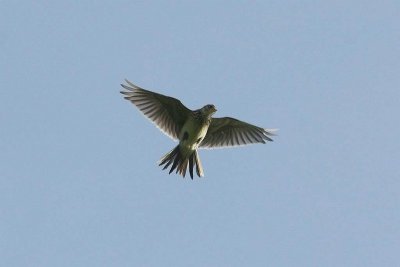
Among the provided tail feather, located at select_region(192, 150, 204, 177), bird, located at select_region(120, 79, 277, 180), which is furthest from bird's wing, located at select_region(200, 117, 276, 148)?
tail feather, located at select_region(192, 150, 204, 177)

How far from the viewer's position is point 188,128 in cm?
2678

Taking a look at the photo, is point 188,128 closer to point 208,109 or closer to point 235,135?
point 208,109

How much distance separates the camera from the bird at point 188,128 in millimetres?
26688

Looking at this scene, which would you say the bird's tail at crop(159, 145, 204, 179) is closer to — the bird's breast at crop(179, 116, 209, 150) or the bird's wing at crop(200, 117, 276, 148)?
the bird's breast at crop(179, 116, 209, 150)

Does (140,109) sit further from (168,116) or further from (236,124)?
(236,124)

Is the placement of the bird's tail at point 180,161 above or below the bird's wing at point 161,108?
below

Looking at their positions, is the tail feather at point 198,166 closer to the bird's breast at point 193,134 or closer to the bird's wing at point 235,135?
the bird's breast at point 193,134

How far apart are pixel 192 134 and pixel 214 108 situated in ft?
3.17

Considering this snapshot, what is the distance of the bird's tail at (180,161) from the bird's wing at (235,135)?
4.89ft

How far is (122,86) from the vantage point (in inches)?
1062

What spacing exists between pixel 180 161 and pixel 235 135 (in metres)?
2.45

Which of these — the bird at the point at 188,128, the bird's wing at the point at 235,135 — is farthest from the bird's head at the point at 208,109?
the bird's wing at the point at 235,135

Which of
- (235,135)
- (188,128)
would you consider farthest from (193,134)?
(235,135)

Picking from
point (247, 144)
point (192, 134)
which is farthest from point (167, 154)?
point (247, 144)
